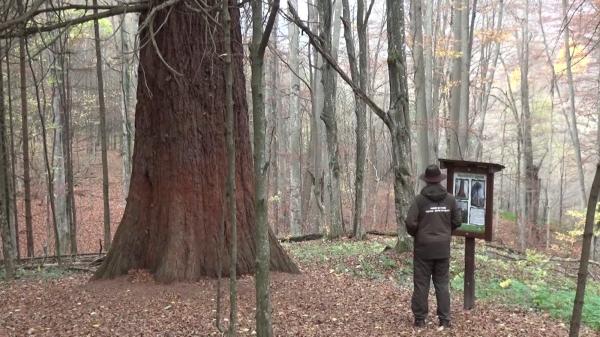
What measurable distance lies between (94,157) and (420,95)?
3192 centimetres

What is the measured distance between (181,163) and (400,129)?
435cm

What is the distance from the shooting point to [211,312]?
240 inches

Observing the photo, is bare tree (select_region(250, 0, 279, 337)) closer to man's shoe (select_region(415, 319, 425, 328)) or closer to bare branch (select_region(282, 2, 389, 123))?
bare branch (select_region(282, 2, 389, 123))

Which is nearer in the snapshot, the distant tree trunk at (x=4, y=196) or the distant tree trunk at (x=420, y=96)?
the distant tree trunk at (x=4, y=196)

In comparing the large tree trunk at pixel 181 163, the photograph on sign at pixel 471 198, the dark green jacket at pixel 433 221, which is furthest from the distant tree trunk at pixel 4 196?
the photograph on sign at pixel 471 198

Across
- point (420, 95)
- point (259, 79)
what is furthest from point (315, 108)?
point (259, 79)

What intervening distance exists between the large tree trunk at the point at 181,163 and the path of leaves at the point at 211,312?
41 cm

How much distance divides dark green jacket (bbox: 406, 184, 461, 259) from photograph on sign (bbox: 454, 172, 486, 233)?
0.83m

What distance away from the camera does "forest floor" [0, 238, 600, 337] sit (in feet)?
18.6

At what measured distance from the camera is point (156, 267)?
23.0 ft

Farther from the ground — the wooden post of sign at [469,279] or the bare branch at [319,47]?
the bare branch at [319,47]

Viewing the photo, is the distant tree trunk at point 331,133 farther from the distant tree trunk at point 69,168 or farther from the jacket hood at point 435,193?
the jacket hood at point 435,193

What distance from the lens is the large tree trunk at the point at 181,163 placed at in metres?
7.10

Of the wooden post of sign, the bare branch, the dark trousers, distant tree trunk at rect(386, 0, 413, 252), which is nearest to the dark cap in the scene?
the dark trousers
